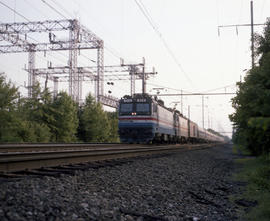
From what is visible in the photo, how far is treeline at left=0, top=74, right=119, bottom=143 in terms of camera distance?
28922 millimetres

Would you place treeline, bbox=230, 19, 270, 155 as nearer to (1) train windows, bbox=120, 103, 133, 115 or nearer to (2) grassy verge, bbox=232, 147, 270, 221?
(2) grassy verge, bbox=232, 147, 270, 221

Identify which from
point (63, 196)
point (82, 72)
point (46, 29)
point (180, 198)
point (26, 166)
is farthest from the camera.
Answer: point (82, 72)

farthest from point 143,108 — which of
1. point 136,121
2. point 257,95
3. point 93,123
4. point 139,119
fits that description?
point 93,123

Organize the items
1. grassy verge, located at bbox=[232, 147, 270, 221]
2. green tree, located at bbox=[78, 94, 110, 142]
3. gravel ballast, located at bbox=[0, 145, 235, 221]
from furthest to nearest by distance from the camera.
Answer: green tree, located at bbox=[78, 94, 110, 142] → grassy verge, located at bbox=[232, 147, 270, 221] → gravel ballast, located at bbox=[0, 145, 235, 221]

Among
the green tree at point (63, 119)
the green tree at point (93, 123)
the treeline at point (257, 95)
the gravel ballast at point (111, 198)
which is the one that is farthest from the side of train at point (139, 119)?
the green tree at point (93, 123)

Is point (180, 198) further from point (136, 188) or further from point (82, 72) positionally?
point (82, 72)

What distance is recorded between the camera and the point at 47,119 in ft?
120

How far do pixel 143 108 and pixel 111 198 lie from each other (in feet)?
53.2

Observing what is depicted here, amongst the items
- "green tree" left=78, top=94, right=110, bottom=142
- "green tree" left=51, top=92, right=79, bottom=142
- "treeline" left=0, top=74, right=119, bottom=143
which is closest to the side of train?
"treeline" left=0, top=74, right=119, bottom=143

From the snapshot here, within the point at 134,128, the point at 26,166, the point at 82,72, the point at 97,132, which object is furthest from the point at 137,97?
the point at 82,72

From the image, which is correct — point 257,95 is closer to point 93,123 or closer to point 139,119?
point 139,119

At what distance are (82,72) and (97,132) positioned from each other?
16.5 meters

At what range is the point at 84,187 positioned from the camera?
5734mm

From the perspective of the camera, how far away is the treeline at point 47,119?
28.9 meters
